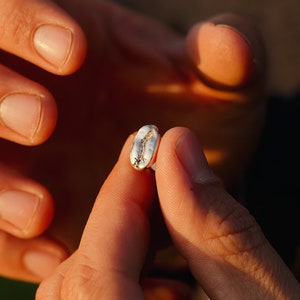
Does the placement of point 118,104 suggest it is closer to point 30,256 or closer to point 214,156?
point 214,156

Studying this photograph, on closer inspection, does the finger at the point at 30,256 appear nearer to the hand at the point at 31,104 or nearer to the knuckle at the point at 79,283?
the hand at the point at 31,104

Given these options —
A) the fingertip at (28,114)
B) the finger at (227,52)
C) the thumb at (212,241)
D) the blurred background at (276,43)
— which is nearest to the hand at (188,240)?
the thumb at (212,241)

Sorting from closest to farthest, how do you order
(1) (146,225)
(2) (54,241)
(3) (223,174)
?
1. (1) (146,225)
2. (2) (54,241)
3. (3) (223,174)

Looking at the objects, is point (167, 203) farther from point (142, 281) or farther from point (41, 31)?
point (41, 31)

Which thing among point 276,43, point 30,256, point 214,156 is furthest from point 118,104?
point 276,43

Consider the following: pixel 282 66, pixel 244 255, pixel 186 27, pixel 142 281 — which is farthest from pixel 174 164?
pixel 186 27
